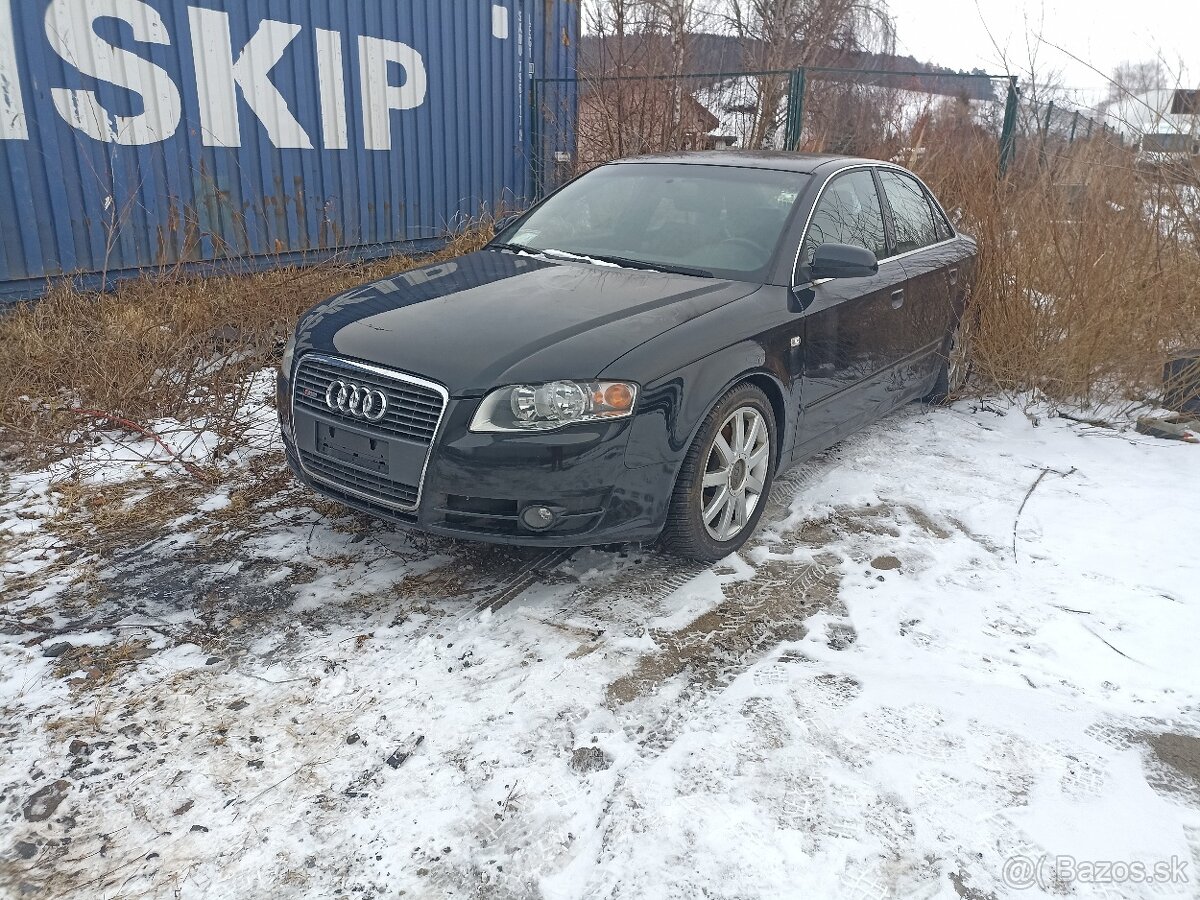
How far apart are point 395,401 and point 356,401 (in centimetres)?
19

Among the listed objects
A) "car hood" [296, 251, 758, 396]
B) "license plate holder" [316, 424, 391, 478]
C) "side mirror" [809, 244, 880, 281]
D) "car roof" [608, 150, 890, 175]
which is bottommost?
"license plate holder" [316, 424, 391, 478]

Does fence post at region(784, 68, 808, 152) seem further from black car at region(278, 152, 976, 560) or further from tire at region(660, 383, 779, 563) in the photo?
tire at region(660, 383, 779, 563)

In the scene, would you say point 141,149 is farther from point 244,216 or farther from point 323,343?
point 323,343

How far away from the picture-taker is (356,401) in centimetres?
320

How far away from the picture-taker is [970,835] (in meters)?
2.24

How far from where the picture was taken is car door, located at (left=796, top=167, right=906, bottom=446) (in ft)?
13.1

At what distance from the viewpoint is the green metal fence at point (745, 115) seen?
9.66 metres

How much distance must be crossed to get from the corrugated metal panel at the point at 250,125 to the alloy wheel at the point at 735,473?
163 inches

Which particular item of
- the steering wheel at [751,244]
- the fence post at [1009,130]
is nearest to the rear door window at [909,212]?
the steering wheel at [751,244]

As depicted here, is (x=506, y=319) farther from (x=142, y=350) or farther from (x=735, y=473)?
(x=142, y=350)

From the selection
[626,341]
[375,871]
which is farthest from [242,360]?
[375,871]

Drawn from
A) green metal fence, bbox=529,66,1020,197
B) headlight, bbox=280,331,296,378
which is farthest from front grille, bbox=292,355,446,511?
green metal fence, bbox=529,66,1020,197

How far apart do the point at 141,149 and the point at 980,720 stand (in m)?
7.28

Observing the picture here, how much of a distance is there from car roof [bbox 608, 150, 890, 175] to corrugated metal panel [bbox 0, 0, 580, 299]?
304 cm
